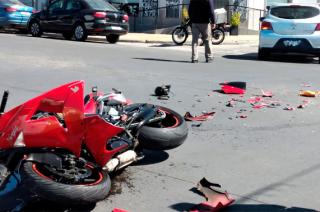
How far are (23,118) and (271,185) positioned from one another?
7.35ft

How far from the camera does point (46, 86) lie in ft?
32.2

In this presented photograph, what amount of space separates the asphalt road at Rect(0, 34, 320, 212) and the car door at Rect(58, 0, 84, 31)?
6.09 meters

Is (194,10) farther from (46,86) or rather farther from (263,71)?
(46,86)

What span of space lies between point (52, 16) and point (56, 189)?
19380 millimetres

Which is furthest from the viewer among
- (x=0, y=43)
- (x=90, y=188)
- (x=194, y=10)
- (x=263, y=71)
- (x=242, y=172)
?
(x=0, y=43)

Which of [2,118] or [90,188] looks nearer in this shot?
[90,188]

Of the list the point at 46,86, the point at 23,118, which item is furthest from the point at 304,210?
the point at 46,86

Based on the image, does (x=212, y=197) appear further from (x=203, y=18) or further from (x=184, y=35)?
(x=184, y=35)

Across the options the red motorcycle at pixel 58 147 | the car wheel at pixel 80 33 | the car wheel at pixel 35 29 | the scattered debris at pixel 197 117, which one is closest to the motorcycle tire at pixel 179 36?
the car wheel at pixel 80 33

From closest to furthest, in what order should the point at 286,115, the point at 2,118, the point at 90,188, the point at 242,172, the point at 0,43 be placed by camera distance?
the point at 90,188 → the point at 2,118 → the point at 242,172 → the point at 286,115 → the point at 0,43

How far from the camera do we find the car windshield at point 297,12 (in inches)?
622

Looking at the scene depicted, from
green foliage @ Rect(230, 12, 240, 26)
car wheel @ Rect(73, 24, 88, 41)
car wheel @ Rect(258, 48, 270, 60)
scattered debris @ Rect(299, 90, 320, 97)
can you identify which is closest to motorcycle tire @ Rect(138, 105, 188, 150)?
scattered debris @ Rect(299, 90, 320, 97)

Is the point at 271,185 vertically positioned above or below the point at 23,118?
below

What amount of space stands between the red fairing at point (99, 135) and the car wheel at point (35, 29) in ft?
63.4
